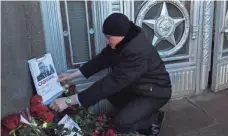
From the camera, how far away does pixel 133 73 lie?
2.07 m

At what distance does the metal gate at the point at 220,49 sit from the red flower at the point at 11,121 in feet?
8.43

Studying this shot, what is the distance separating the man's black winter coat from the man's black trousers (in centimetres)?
6

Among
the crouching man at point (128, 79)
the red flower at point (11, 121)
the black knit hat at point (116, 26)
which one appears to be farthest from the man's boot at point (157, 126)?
the red flower at point (11, 121)

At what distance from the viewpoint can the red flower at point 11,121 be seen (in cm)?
151

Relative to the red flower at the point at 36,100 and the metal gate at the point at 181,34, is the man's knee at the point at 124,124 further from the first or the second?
the metal gate at the point at 181,34

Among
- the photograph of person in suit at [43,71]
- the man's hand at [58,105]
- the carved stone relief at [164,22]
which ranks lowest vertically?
the man's hand at [58,105]

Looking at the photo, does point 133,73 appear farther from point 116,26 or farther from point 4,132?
point 4,132

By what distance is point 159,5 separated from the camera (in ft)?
9.33

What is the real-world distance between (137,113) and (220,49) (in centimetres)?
166

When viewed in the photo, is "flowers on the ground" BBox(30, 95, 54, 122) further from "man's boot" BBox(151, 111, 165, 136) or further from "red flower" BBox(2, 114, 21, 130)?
"man's boot" BBox(151, 111, 165, 136)

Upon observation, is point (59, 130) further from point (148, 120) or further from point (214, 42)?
point (214, 42)

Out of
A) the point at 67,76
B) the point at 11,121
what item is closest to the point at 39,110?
the point at 11,121

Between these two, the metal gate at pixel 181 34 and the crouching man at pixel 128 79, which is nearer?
the crouching man at pixel 128 79

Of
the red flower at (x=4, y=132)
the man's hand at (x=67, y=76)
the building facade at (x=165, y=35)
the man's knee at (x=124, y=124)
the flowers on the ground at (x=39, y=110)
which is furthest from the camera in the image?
the building facade at (x=165, y=35)
